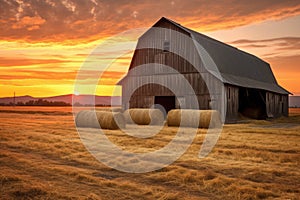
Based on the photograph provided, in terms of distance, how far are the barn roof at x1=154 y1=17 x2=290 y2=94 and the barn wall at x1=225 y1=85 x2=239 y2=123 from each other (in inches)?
22.6

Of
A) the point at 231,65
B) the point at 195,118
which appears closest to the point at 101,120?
the point at 195,118

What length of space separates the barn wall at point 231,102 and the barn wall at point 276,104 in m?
8.60

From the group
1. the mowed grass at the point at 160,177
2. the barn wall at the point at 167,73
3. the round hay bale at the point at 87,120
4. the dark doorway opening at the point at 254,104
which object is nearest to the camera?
the mowed grass at the point at 160,177

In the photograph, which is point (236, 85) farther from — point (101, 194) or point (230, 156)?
point (101, 194)

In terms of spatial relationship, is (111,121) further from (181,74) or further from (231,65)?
(231,65)

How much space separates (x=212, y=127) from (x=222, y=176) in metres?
14.4

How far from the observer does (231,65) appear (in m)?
33.0

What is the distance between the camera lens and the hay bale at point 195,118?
21.8m

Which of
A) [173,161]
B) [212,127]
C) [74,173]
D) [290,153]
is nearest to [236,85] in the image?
[212,127]

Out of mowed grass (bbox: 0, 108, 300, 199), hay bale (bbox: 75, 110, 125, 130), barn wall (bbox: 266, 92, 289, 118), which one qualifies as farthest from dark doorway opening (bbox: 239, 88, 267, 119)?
mowed grass (bbox: 0, 108, 300, 199)

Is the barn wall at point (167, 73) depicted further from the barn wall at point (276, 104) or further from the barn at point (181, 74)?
the barn wall at point (276, 104)

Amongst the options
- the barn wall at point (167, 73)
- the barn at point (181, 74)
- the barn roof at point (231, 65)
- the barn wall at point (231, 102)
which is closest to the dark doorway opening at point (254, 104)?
the barn at point (181, 74)

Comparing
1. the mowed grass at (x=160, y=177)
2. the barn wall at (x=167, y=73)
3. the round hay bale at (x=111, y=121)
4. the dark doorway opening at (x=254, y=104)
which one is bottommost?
the mowed grass at (x=160, y=177)

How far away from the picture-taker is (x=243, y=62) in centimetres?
3775
